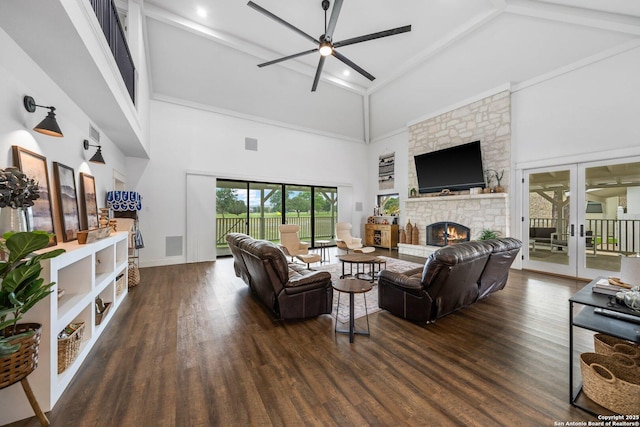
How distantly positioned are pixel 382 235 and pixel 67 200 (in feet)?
25.0

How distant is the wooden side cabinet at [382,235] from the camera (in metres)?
8.20

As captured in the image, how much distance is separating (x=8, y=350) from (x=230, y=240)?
2727 millimetres

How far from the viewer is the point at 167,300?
3.69 meters

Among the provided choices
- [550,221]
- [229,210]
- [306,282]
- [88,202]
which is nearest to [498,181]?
[550,221]

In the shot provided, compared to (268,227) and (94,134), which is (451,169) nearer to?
(268,227)

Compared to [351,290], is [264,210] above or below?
above

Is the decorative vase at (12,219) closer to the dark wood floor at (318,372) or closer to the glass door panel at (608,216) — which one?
the dark wood floor at (318,372)

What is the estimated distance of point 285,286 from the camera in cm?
288

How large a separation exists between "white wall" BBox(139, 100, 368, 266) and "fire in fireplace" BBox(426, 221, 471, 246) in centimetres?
372

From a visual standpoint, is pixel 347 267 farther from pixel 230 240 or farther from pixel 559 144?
pixel 559 144

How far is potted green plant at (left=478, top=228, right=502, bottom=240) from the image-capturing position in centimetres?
546

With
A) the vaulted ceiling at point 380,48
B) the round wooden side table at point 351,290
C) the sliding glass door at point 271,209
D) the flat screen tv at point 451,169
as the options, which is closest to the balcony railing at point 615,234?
the flat screen tv at point 451,169

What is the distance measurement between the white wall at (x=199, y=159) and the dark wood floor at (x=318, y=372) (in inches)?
123

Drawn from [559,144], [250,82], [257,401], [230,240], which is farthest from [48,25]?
[559,144]
